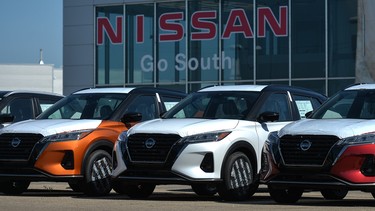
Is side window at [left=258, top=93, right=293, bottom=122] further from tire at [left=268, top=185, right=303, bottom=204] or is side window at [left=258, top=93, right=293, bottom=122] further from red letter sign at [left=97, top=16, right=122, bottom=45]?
red letter sign at [left=97, top=16, right=122, bottom=45]

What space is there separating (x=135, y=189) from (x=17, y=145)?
195 cm

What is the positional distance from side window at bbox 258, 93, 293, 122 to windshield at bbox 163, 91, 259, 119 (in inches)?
8.8

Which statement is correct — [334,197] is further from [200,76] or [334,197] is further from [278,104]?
[200,76]

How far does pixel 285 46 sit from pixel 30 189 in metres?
17.3

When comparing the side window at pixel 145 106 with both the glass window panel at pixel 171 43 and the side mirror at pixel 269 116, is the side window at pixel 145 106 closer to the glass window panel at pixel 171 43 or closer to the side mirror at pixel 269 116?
the side mirror at pixel 269 116

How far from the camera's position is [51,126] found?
54.9ft

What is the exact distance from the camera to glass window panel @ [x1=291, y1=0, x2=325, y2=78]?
114 ft

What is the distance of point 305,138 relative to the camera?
46.6 ft

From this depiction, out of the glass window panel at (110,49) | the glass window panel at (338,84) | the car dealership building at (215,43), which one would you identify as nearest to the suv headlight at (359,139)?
the car dealership building at (215,43)

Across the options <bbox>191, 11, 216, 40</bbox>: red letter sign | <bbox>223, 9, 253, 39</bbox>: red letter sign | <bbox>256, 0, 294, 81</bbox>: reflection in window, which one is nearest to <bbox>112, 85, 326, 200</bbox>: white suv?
<bbox>256, 0, 294, 81</bbox>: reflection in window

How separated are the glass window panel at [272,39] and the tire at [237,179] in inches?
792

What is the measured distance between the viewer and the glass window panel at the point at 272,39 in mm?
35469

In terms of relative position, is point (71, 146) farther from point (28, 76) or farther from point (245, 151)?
point (28, 76)

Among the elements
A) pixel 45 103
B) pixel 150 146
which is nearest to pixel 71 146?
pixel 150 146
